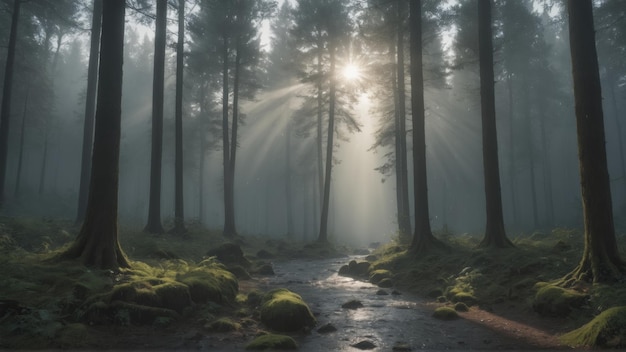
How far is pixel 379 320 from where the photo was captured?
7168 millimetres

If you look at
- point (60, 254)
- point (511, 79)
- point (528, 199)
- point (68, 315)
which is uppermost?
point (511, 79)

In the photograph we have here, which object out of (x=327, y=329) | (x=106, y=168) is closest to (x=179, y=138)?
(x=106, y=168)

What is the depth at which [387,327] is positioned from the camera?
6656mm

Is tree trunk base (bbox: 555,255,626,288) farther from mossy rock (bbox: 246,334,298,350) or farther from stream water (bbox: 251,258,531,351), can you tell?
mossy rock (bbox: 246,334,298,350)

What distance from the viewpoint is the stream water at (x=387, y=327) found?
18.4 ft

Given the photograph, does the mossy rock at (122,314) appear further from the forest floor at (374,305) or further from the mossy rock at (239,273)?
the mossy rock at (239,273)

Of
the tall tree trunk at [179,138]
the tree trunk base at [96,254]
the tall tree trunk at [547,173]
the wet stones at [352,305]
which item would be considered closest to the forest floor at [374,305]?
the wet stones at [352,305]

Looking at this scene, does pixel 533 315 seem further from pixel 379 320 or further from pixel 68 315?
pixel 68 315

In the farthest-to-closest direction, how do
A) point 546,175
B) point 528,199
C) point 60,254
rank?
1. point 528,199
2. point 546,175
3. point 60,254

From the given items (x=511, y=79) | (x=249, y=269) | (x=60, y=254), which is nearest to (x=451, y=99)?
(x=511, y=79)

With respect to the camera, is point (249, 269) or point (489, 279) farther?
point (249, 269)

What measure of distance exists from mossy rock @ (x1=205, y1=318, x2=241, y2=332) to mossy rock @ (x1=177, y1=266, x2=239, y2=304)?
1272 mm

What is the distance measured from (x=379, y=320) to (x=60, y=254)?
6.74 m

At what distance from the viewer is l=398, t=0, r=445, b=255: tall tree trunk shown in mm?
13836
